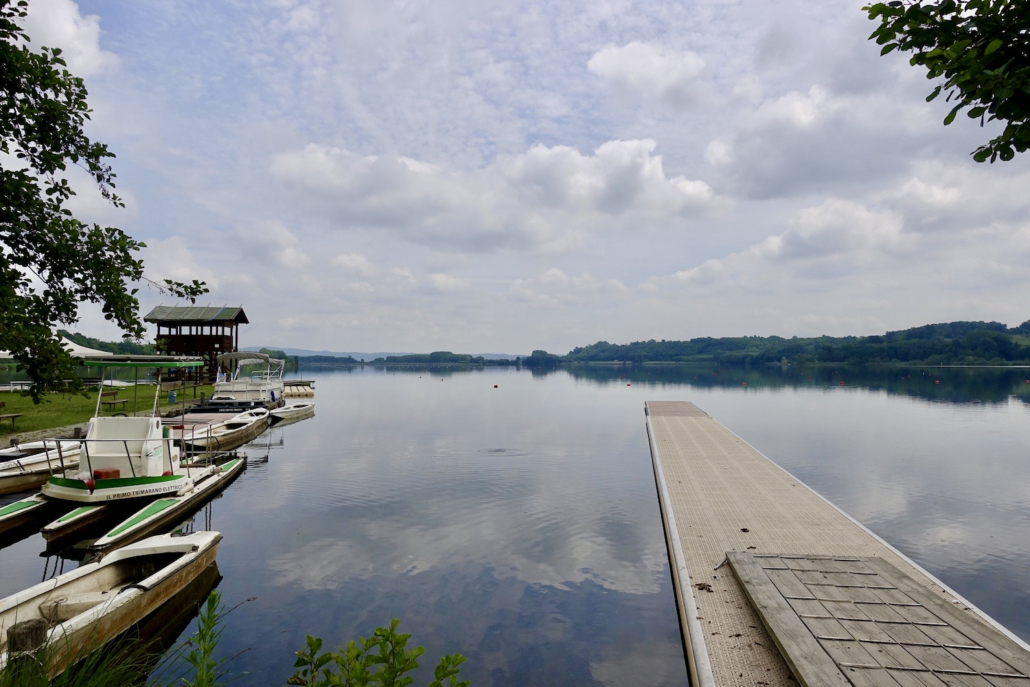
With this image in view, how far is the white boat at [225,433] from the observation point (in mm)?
26764

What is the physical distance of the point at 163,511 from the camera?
587 inches

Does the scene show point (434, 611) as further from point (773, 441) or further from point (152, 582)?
point (773, 441)

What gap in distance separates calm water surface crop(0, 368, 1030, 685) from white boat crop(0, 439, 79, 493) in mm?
4496

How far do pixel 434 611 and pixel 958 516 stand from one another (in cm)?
1482

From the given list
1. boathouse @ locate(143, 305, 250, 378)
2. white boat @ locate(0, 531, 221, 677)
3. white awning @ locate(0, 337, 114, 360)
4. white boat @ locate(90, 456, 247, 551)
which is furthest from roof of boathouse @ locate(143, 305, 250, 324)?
white boat @ locate(0, 531, 221, 677)

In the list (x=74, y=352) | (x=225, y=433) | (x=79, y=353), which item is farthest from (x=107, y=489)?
(x=225, y=433)

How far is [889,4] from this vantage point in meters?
4.89

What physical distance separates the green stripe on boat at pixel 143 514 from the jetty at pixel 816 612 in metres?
11.7

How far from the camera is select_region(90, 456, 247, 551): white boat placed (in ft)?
41.8

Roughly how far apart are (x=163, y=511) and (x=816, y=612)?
1449 cm

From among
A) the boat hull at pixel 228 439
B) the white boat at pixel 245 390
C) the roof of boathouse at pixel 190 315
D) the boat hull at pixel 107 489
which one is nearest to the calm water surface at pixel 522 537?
the boat hull at pixel 228 439

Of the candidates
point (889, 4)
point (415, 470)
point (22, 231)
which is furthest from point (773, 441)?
point (22, 231)

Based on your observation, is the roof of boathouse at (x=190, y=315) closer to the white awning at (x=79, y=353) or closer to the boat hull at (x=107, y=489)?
the white awning at (x=79, y=353)

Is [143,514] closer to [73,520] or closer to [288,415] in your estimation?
[73,520]
